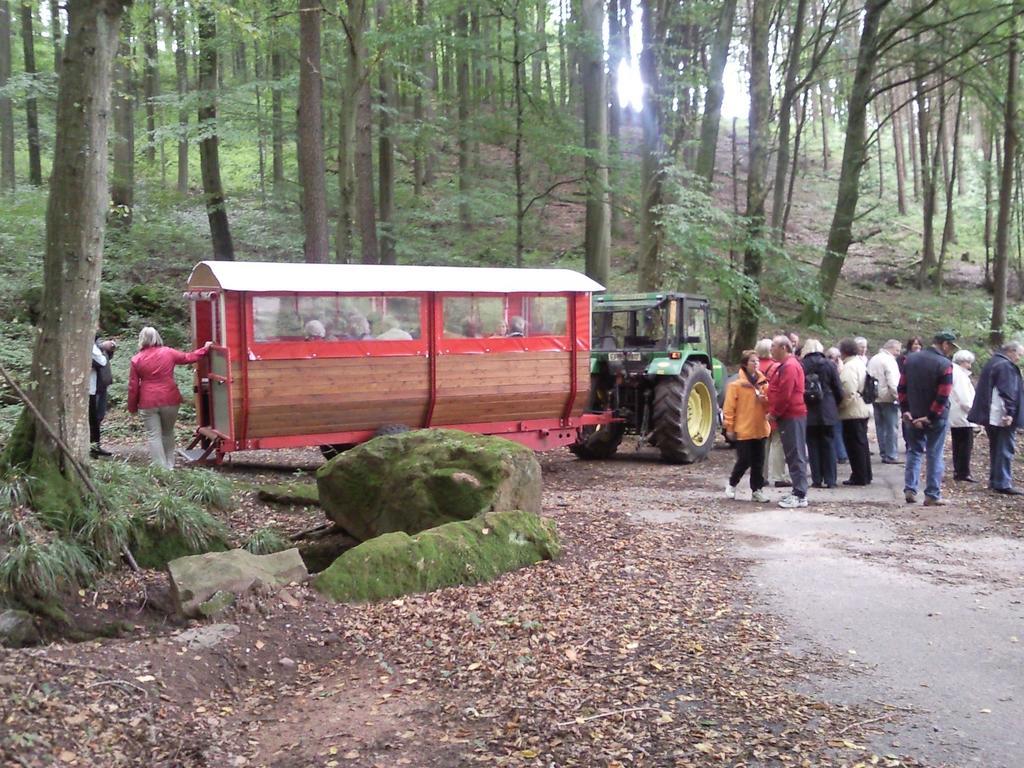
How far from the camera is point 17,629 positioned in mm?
5434

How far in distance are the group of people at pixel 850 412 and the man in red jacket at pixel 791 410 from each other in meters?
0.01

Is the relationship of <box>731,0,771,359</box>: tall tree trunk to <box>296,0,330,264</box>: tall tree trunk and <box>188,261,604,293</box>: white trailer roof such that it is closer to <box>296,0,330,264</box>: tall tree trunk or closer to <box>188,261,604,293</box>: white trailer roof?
<box>188,261,604,293</box>: white trailer roof

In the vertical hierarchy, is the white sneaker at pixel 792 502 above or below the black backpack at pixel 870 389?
below

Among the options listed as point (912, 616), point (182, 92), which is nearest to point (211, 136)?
point (182, 92)

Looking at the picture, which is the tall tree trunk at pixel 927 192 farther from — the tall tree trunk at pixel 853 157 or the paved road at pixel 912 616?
the paved road at pixel 912 616

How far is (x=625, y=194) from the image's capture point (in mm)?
19016

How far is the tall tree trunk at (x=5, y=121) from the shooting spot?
2361 centimetres

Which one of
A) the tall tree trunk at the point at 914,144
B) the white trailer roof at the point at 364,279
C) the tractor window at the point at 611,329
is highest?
the tall tree trunk at the point at 914,144

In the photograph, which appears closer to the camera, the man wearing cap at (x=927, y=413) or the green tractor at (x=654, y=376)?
the man wearing cap at (x=927, y=413)

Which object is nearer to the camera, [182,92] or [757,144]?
[757,144]

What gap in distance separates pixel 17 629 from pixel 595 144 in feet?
47.4

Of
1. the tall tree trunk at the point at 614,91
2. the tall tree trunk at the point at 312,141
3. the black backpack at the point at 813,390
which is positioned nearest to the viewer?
the black backpack at the point at 813,390

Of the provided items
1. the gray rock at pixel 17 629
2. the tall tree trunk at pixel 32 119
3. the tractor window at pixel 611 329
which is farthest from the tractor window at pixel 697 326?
the tall tree trunk at pixel 32 119

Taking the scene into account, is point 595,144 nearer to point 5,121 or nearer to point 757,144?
point 757,144
